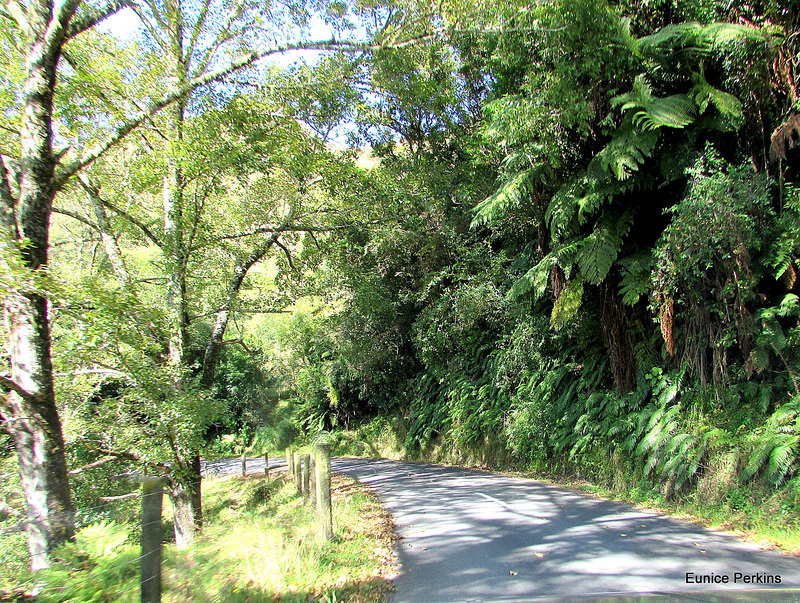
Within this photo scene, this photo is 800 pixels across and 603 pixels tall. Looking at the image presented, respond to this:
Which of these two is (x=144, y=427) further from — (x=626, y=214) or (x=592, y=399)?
(x=626, y=214)

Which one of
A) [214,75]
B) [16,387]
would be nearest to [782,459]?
[16,387]

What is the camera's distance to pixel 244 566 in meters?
5.07

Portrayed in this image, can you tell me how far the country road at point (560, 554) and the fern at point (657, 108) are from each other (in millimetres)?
5297

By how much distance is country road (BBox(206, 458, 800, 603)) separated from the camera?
4406mm

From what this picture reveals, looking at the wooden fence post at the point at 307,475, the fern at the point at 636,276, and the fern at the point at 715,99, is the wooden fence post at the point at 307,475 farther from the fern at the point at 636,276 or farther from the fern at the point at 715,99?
the fern at the point at 715,99

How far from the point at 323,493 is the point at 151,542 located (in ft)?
9.94

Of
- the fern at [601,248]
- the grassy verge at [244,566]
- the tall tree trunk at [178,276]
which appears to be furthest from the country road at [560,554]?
the tall tree trunk at [178,276]

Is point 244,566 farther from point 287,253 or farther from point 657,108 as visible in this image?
point 287,253

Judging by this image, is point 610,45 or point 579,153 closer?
point 610,45

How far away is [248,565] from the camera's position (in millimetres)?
5098

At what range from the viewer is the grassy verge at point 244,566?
3.58 m

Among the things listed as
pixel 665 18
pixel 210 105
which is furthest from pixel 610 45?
pixel 210 105

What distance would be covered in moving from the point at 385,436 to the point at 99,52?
15532 millimetres

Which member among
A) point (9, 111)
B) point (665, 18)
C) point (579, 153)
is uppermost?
point (665, 18)
